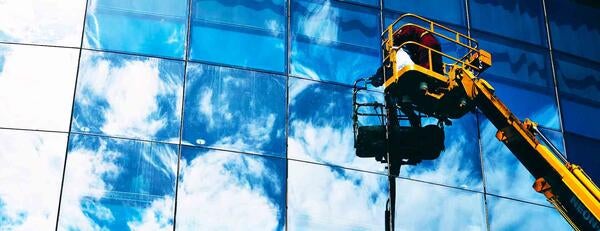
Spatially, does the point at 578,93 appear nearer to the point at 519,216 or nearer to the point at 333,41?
the point at 519,216

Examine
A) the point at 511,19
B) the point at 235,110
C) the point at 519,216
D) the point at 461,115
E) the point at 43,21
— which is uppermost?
the point at 511,19

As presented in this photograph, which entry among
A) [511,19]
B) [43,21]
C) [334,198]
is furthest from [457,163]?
[43,21]

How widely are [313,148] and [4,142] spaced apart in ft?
21.5

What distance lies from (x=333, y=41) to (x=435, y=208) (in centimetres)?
467

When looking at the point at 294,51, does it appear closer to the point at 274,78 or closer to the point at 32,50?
the point at 274,78

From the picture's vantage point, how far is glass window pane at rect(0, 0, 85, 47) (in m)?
18.8

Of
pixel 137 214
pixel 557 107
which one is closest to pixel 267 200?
pixel 137 214

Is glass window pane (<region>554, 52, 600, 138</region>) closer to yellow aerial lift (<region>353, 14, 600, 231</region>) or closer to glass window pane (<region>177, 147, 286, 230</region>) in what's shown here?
yellow aerial lift (<region>353, 14, 600, 231</region>)

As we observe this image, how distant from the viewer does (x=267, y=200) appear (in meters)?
18.5

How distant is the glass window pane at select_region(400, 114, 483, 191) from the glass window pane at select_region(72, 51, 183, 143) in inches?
215

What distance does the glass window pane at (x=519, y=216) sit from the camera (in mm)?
20516

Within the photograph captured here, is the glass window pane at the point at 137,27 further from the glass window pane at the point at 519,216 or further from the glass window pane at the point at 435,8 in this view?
the glass window pane at the point at 519,216

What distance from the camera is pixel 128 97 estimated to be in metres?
18.7

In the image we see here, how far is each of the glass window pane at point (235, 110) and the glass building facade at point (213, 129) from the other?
0.10ft
